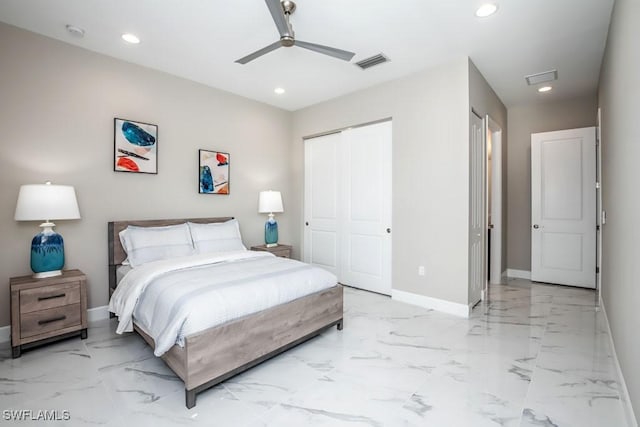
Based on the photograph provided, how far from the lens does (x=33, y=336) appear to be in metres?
2.51

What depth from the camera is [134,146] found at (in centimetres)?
350

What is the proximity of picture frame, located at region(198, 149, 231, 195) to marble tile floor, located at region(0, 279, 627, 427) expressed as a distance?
190 cm

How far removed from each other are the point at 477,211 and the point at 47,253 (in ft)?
14.3

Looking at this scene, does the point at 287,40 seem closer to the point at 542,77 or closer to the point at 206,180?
the point at 206,180

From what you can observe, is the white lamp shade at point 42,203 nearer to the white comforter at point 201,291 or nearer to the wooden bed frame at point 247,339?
the white comforter at point 201,291

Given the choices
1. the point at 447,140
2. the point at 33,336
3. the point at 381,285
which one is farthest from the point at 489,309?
the point at 33,336

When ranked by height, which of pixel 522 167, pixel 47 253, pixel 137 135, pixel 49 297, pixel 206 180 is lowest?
pixel 49 297

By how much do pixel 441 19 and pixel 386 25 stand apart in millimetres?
457

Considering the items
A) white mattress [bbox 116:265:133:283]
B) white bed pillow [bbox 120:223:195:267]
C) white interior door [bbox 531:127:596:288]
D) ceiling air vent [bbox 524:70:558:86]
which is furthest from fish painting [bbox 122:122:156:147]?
white interior door [bbox 531:127:596:288]

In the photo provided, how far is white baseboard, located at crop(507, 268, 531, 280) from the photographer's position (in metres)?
5.03

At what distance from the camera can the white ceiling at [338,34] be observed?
2512 millimetres

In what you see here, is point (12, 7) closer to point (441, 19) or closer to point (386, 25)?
point (386, 25)

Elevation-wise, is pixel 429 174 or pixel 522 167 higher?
pixel 522 167

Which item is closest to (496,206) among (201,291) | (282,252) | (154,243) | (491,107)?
(491,107)
